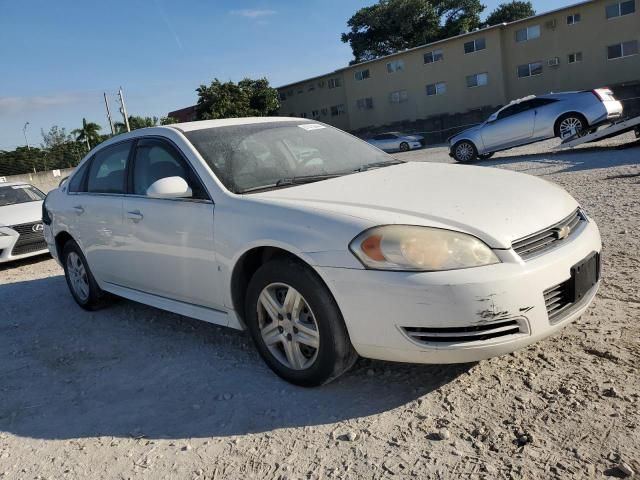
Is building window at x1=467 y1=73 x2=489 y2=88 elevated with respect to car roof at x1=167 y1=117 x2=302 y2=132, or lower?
elevated

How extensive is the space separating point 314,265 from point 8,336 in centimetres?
343

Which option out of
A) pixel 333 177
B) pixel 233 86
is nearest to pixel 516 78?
pixel 233 86

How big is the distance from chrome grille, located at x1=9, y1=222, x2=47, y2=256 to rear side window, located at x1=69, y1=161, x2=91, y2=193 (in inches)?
142

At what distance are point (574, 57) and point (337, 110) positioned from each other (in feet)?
61.1

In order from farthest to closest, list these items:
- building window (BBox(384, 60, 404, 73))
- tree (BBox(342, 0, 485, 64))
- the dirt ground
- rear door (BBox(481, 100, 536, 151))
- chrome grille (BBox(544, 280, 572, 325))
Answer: tree (BBox(342, 0, 485, 64)) < building window (BBox(384, 60, 404, 73)) < rear door (BBox(481, 100, 536, 151)) < chrome grille (BBox(544, 280, 572, 325)) < the dirt ground

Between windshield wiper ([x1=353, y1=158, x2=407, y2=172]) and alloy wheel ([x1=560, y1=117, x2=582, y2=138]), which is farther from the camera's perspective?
alloy wheel ([x1=560, y1=117, x2=582, y2=138])

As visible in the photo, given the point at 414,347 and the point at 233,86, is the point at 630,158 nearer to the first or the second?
the point at 414,347

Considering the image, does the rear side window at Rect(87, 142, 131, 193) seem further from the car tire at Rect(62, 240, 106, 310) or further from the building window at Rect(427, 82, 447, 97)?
the building window at Rect(427, 82, 447, 97)

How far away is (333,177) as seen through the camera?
11.8 feet

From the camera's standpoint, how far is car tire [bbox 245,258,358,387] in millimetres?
2793

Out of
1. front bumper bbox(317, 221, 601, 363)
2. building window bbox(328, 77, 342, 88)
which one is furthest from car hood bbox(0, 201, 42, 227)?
building window bbox(328, 77, 342, 88)

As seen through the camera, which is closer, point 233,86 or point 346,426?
point 346,426

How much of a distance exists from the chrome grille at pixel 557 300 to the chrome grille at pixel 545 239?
191 mm

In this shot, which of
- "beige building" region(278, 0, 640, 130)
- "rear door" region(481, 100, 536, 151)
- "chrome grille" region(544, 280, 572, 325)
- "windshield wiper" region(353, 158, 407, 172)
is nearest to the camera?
"chrome grille" region(544, 280, 572, 325)
